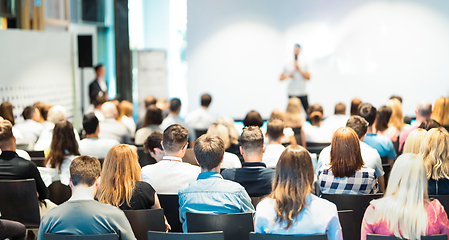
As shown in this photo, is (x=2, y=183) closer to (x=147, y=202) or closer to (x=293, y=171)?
(x=147, y=202)

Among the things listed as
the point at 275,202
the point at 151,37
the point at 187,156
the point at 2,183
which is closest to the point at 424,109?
the point at 187,156

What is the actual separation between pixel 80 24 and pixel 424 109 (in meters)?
7.24

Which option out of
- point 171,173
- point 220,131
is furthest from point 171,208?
point 220,131

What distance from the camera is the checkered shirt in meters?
3.00

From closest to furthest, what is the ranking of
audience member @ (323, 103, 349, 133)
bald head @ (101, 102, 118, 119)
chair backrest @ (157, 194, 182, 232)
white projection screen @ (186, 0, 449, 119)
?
1. chair backrest @ (157, 194, 182, 232)
2. audience member @ (323, 103, 349, 133)
3. bald head @ (101, 102, 118, 119)
4. white projection screen @ (186, 0, 449, 119)

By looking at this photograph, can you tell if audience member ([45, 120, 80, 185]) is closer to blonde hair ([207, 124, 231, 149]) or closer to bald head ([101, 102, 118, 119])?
blonde hair ([207, 124, 231, 149])

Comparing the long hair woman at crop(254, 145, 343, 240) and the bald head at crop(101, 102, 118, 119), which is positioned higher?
the bald head at crop(101, 102, 118, 119)

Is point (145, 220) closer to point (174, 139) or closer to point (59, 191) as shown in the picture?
point (174, 139)

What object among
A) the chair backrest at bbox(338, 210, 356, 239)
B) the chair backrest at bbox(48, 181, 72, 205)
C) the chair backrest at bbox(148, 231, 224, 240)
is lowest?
the chair backrest at bbox(48, 181, 72, 205)

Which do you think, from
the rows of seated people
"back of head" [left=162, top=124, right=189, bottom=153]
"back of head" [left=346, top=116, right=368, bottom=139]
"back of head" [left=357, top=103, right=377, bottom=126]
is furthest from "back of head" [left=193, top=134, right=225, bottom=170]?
"back of head" [left=357, top=103, right=377, bottom=126]

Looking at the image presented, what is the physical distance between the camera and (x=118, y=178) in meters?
2.62

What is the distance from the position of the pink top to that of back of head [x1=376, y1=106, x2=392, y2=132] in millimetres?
2831

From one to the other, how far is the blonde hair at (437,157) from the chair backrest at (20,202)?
2689 mm

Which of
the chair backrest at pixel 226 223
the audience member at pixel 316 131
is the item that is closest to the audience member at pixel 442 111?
the audience member at pixel 316 131
